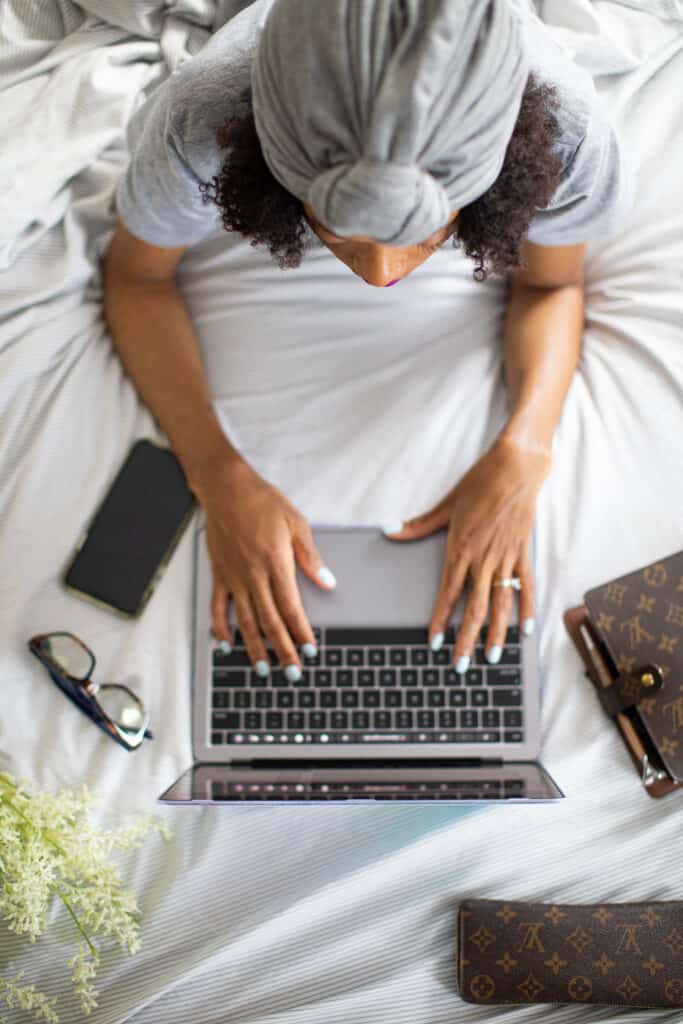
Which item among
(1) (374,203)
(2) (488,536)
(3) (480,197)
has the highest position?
(1) (374,203)

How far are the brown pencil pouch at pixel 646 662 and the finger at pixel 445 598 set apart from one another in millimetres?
144

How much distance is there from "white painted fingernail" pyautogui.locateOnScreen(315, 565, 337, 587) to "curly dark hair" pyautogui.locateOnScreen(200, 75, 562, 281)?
356mm

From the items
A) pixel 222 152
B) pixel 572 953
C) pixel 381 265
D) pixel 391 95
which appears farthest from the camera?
pixel 572 953

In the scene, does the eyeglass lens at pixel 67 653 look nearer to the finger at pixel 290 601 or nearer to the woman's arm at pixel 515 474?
the finger at pixel 290 601

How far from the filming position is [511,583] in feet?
A: 3.36

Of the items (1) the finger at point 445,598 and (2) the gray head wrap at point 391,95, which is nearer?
(2) the gray head wrap at point 391,95

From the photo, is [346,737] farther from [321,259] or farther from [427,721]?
[321,259]

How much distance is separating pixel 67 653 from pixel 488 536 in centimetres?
50

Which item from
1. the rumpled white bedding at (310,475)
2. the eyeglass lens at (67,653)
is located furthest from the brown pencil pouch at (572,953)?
the eyeglass lens at (67,653)

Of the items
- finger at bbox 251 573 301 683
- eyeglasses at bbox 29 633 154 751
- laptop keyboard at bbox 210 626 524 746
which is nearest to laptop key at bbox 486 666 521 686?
laptop keyboard at bbox 210 626 524 746

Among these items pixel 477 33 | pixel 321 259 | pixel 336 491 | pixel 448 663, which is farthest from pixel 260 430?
pixel 477 33

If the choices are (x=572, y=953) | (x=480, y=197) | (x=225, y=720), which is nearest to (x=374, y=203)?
(x=480, y=197)

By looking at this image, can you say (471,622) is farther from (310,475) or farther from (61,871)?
(61,871)

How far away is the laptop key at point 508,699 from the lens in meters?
1.00
